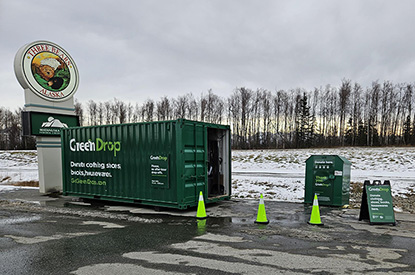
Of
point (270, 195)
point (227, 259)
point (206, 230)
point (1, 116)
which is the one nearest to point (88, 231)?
point (206, 230)

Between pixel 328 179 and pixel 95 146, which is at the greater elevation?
pixel 95 146

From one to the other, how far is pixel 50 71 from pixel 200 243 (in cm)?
1172

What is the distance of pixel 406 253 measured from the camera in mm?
4980

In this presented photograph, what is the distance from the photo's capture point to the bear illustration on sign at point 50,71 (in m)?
12.7

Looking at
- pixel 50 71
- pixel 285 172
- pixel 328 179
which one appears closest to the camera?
pixel 328 179

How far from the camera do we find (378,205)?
7.22 meters

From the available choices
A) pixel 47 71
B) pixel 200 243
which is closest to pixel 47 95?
pixel 47 71

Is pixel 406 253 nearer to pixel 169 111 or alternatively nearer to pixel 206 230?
pixel 206 230

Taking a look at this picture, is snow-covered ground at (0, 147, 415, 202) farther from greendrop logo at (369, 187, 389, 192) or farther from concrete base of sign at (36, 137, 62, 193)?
greendrop logo at (369, 187, 389, 192)

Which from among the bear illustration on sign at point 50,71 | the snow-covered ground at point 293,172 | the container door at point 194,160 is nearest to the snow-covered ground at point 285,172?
the snow-covered ground at point 293,172

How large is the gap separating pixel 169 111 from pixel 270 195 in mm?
50440

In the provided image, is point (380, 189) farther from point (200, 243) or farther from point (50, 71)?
point (50, 71)

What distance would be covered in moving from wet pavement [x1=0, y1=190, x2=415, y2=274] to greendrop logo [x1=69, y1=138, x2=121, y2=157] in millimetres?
2137

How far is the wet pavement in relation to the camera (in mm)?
4375
